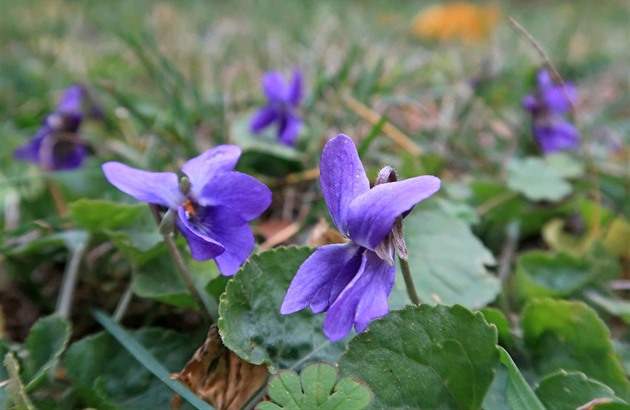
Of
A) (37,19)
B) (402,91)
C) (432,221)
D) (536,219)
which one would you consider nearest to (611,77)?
(402,91)

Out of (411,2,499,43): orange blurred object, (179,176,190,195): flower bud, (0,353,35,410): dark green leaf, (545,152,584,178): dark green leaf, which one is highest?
(179,176,190,195): flower bud

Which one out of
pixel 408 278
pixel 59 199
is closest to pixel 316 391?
pixel 408 278

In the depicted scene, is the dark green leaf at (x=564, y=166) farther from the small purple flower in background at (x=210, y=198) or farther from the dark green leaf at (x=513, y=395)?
the small purple flower in background at (x=210, y=198)

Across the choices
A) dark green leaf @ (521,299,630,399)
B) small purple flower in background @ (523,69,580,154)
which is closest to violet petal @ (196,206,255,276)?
dark green leaf @ (521,299,630,399)

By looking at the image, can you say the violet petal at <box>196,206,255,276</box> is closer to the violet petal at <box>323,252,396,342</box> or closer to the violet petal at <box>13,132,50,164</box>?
the violet petal at <box>323,252,396,342</box>

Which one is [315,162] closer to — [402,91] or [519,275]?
[519,275]
